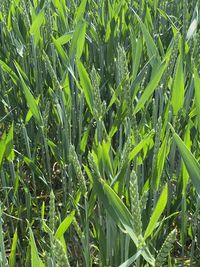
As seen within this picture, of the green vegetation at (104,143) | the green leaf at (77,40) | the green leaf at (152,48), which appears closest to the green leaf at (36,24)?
the green vegetation at (104,143)

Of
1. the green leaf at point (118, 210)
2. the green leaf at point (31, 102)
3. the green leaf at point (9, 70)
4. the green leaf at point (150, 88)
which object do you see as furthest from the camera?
the green leaf at point (9, 70)

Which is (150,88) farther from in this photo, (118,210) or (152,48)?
(118,210)

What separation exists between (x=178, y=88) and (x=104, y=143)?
18 cm

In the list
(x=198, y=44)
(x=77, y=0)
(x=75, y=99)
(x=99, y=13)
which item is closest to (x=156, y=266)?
(x=198, y=44)

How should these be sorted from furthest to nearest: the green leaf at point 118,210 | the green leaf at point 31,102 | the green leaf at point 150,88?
the green leaf at point 31,102 < the green leaf at point 150,88 < the green leaf at point 118,210

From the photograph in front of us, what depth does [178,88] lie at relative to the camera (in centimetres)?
84

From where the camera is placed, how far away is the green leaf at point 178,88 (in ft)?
2.74

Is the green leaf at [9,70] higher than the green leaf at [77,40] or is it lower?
lower

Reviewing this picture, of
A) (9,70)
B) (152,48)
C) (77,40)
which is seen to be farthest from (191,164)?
(9,70)

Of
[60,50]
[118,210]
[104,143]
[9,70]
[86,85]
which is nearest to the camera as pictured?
[118,210]

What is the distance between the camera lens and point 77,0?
63.9 inches

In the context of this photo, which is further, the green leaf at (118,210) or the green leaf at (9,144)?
the green leaf at (9,144)

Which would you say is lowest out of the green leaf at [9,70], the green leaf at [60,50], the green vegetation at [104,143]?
the green vegetation at [104,143]

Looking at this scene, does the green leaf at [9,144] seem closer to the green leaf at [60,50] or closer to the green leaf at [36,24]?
the green leaf at [60,50]
